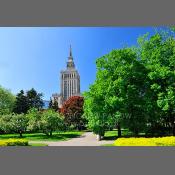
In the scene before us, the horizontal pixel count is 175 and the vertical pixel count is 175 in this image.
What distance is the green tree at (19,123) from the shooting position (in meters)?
26.9

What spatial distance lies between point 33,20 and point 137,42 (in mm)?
8878

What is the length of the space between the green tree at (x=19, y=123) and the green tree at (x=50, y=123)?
1280mm

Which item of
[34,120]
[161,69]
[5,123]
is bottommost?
[5,123]

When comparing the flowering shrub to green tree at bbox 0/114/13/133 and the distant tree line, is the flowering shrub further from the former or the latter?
green tree at bbox 0/114/13/133

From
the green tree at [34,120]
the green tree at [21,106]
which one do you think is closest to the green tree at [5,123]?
the green tree at [34,120]

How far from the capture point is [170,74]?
72.5 feet

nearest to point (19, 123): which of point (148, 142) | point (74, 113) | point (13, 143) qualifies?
point (13, 143)

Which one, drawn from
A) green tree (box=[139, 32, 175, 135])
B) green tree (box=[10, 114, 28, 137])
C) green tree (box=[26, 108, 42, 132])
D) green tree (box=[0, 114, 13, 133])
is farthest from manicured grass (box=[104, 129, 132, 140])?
green tree (box=[0, 114, 13, 133])

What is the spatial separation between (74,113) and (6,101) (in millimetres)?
8406

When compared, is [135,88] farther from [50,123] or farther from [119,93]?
[50,123]

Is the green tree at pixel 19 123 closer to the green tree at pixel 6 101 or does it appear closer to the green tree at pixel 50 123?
the green tree at pixel 50 123

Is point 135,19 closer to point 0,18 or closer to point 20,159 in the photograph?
point 0,18

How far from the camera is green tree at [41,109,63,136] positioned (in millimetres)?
27719

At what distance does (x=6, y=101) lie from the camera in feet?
109
